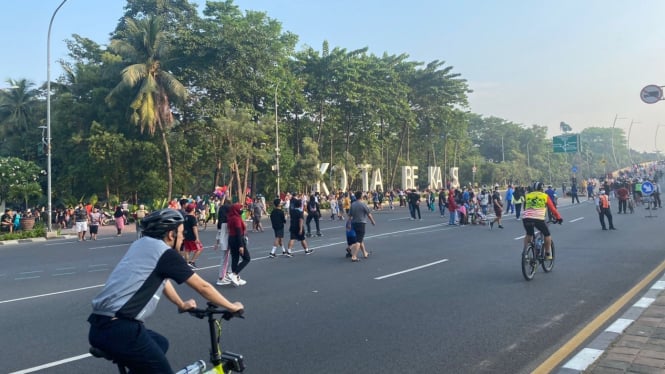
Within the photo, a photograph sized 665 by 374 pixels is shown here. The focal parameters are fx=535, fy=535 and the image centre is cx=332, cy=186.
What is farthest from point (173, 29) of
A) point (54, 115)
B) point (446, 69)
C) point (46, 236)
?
point (446, 69)

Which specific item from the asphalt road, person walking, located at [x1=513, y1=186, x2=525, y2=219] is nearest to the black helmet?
the asphalt road

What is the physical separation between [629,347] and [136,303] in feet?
15.9

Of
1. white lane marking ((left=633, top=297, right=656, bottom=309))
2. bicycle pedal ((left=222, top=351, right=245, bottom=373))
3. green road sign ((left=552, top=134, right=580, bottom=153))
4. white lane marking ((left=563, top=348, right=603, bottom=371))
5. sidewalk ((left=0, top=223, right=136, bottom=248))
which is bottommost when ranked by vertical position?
white lane marking ((left=563, top=348, right=603, bottom=371))

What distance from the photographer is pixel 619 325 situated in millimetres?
6277

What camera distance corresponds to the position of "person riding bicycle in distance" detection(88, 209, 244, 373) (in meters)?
3.04

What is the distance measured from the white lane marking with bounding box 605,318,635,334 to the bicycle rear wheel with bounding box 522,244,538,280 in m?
3.02

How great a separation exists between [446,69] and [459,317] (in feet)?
164

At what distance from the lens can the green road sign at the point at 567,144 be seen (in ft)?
165

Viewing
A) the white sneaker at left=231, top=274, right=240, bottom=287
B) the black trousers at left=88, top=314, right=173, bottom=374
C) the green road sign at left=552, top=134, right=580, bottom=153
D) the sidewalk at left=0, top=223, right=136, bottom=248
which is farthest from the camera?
the green road sign at left=552, top=134, right=580, bottom=153

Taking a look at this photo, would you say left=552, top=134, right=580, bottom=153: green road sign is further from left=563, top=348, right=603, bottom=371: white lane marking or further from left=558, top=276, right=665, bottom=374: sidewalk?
left=563, top=348, right=603, bottom=371: white lane marking

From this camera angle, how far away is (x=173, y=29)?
3978 cm

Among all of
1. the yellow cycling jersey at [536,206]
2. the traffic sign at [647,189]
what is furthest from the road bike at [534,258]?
the traffic sign at [647,189]

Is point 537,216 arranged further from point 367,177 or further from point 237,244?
point 367,177

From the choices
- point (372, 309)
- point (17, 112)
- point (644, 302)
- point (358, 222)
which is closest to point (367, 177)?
point (17, 112)
